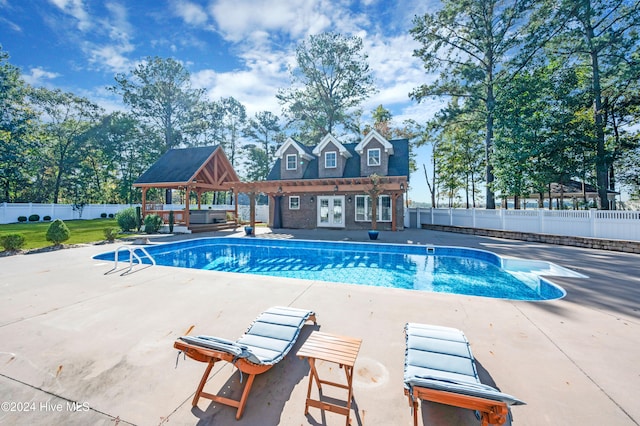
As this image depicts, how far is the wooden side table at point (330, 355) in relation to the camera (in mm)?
2293

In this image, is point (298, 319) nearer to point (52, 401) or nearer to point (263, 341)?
point (263, 341)

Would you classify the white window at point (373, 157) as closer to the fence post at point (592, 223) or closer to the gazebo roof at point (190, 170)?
the fence post at point (592, 223)

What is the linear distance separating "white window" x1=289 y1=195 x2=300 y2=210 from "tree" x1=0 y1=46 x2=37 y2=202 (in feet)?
77.5

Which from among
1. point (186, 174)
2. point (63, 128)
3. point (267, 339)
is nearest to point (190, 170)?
point (186, 174)

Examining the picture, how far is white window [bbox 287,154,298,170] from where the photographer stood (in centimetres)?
2034

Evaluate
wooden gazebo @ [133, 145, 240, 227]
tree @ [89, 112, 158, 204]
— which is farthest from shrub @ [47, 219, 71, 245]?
tree @ [89, 112, 158, 204]

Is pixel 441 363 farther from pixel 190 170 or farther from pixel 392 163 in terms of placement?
pixel 190 170

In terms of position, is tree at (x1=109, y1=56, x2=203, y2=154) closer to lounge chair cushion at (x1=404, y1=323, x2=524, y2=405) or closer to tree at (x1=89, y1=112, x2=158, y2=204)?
tree at (x1=89, y1=112, x2=158, y2=204)

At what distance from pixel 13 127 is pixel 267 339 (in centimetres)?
3310

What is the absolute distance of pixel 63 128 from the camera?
1160 inches

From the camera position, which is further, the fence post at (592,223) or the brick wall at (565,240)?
the fence post at (592,223)

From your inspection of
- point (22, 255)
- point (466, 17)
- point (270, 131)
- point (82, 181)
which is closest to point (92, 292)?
point (22, 255)

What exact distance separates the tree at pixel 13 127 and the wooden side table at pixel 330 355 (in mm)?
32346

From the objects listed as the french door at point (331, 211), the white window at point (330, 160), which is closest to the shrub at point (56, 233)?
the french door at point (331, 211)
